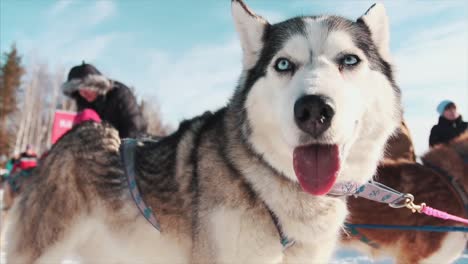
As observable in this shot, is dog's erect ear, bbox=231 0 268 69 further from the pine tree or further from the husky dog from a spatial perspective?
the pine tree

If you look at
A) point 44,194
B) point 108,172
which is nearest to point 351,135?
point 108,172

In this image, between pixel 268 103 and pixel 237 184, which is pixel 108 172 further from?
pixel 268 103

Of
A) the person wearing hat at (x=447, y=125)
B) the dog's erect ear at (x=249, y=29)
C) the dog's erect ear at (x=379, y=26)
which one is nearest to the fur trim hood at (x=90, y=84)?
the dog's erect ear at (x=249, y=29)

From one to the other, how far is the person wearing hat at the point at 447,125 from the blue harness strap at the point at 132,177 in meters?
4.40

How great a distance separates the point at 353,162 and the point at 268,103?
0.48m

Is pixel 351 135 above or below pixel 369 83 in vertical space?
below

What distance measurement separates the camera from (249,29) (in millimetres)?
2078

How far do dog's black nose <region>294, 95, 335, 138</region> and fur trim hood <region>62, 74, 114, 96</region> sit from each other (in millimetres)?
2387

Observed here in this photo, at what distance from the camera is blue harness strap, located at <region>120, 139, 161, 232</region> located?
7.17 feet

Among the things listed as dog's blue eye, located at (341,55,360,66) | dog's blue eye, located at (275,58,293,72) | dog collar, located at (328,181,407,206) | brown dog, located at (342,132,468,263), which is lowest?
brown dog, located at (342,132,468,263)

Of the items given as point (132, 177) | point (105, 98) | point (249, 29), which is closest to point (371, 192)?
point (249, 29)

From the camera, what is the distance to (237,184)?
1.90 metres

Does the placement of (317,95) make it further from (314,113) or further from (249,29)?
(249,29)

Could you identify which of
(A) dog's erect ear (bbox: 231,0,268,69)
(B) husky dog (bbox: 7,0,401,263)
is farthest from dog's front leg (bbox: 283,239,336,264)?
Result: (A) dog's erect ear (bbox: 231,0,268,69)
